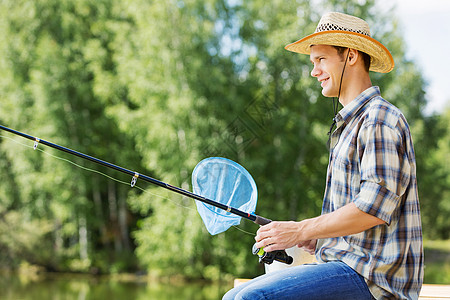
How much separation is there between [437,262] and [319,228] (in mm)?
14533

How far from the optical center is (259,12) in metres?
10.7

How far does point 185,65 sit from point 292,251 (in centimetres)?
850

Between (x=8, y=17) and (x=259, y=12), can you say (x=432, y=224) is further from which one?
(x=8, y=17)

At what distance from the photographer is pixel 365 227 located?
1.29m

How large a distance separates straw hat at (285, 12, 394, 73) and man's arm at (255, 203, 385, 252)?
0.44 meters

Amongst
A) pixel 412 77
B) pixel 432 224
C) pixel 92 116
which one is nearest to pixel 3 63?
pixel 92 116

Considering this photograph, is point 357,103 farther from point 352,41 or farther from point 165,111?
point 165,111

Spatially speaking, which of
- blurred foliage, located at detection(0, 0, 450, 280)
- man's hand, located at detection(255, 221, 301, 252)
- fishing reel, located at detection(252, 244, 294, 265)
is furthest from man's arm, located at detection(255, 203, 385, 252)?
blurred foliage, located at detection(0, 0, 450, 280)


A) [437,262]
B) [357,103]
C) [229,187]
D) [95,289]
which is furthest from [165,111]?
[357,103]

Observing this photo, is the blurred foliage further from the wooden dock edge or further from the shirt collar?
the shirt collar

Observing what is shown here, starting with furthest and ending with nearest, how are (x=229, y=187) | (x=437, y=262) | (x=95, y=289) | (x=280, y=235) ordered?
1. (x=437, y=262)
2. (x=95, y=289)
3. (x=229, y=187)
4. (x=280, y=235)

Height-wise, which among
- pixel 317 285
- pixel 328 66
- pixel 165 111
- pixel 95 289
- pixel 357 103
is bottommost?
pixel 317 285

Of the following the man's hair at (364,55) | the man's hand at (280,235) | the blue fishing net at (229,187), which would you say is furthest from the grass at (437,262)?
the man's hand at (280,235)

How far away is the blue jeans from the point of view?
1.31m
